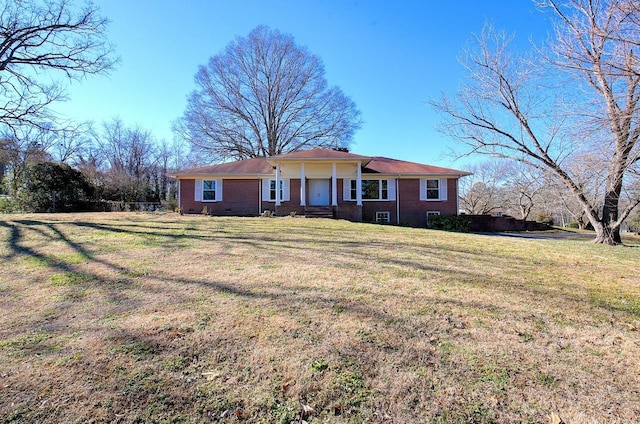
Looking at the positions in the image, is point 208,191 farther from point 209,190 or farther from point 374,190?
point 374,190

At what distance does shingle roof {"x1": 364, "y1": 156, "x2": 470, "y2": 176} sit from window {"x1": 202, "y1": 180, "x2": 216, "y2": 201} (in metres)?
8.99

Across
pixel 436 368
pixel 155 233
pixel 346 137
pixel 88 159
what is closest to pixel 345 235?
pixel 155 233

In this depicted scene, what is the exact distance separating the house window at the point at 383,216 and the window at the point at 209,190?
9637mm

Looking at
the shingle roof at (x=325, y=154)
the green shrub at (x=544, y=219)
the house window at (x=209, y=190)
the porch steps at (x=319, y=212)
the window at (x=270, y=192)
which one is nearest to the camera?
the porch steps at (x=319, y=212)

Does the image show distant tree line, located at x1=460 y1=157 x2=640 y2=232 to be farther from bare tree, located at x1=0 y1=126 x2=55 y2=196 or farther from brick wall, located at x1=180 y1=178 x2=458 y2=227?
bare tree, located at x1=0 y1=126 x2=55 y2=196

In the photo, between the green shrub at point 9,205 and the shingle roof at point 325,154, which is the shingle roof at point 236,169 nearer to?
the shingle roof at point 325,154

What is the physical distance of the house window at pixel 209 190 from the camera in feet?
62.1

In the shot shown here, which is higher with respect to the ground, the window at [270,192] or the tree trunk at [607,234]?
the window at [270,192]

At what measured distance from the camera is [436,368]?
244 cm

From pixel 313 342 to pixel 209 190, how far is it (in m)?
17.6

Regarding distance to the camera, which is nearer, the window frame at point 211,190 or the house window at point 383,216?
the house window at point 383,216

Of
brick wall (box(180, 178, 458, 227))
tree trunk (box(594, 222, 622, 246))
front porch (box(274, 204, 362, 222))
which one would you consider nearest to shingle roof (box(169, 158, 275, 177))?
brick wall (box(180, 178, 458, 227))

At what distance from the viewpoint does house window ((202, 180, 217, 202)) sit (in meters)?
18.9

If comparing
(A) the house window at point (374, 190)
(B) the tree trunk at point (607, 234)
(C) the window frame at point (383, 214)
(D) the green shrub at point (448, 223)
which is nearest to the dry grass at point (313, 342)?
(B) the tree trunk at point (607, 234)
